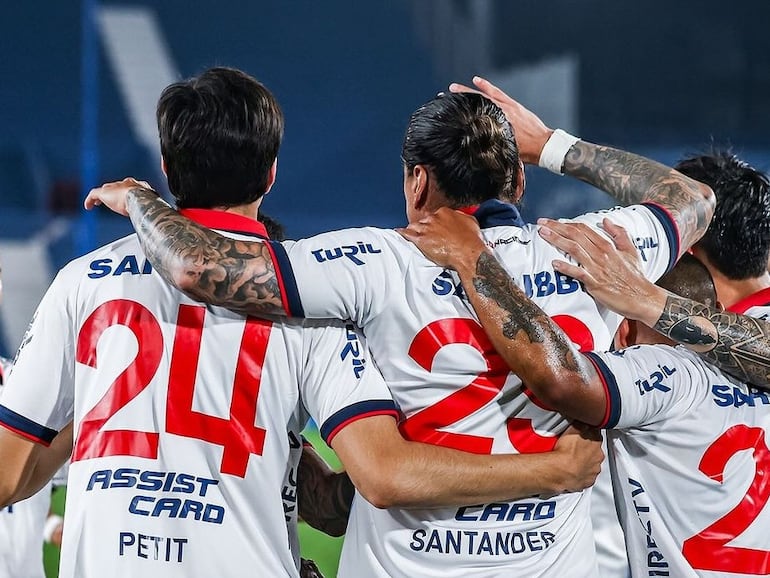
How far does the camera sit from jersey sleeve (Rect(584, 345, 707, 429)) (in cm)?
204

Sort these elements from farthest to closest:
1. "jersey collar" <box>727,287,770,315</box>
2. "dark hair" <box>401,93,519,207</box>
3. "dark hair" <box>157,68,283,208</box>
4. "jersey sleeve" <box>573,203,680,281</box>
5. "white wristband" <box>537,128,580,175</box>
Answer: "white wristband" <box>537,128,580,175</box> → "jersey collar" <box>727,287,770,315</box> → "jersey sleeve" <box>573,203,680,281</box> → "dark hair" <box>401,93,519,207</box> → "dark hair" <box>157,68,283,208</box>

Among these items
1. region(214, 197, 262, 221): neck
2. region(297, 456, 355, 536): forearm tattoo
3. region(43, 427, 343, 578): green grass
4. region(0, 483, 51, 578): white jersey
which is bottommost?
region(43, 427, 343, 578): green grass

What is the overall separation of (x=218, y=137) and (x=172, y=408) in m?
0.51

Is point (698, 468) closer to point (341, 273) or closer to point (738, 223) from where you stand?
point (738, 223)

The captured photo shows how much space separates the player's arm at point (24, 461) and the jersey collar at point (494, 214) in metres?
0.90

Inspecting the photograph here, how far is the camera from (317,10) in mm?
9000

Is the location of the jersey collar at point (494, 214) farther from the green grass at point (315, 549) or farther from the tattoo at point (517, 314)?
the green grass at point (315, 549)

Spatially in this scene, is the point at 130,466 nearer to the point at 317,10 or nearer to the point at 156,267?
the point at 156,267

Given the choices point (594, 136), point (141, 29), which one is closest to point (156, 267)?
point (141, 29)

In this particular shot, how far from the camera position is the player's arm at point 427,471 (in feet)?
6.29

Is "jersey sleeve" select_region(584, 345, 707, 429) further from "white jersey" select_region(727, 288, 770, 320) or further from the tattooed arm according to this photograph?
the tattooed arm

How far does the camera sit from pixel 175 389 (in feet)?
6.46

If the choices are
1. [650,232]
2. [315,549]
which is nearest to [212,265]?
[650,232]

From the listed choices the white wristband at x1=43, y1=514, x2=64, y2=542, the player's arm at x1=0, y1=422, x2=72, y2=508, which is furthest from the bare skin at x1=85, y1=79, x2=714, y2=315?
the white wristband at x1=43, y1=514, x2=64, y2=542
